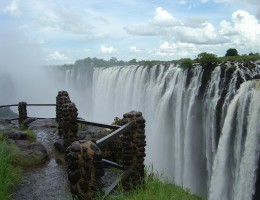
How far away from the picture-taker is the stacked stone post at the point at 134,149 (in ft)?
19.1

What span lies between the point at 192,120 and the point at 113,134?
61.5ft

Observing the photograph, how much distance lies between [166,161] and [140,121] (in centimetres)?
2168

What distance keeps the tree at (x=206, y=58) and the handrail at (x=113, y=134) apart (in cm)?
1719

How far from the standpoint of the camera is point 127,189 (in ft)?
19.0

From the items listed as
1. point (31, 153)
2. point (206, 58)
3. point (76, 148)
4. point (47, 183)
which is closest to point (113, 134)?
point (76, 148)

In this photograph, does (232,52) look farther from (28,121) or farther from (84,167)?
(84,167)

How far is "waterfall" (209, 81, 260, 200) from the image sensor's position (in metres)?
15.6

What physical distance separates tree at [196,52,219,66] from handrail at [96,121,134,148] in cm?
1719

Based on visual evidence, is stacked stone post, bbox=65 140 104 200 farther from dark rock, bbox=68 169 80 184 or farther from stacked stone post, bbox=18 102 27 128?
stacked stone post, bbox=18 102 27 128

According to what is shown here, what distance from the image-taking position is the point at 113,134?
4.88 metres

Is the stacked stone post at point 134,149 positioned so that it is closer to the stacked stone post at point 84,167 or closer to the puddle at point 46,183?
the puddle at point 46,183

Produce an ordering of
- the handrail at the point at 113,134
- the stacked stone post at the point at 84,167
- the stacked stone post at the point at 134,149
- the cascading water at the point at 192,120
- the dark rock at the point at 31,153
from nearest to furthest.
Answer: the stacked stone post at the point at 84,167 < the handrail at the point at 113,134 < the stacked stone post at the point at 134,149 < the dark rock at the point at 31,153 < the cascading water at the point at 192,120

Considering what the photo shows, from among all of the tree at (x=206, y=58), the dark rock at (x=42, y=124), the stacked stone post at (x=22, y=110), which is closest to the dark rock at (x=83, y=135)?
the dark rock at (x=42, y=124)

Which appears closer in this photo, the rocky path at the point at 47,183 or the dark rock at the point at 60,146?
the rocky path at the point at 47,183
